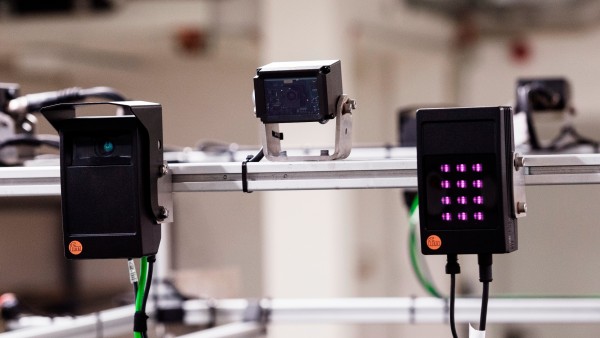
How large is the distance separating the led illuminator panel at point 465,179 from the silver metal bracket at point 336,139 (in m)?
0.12

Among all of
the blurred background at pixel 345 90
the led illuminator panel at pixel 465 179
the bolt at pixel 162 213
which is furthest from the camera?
the blurred background at pixel 345 90

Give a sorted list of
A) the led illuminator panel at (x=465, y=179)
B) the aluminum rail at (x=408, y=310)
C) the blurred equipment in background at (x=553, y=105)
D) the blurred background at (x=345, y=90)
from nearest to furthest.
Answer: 1. the led illuminator panel at (x=465, y=179)
2. the aluminum rail at (x=408, y=310)
3. the blurred equipment in background at (x=553, y=105)
4. the blurred background at (x=345, y=90)

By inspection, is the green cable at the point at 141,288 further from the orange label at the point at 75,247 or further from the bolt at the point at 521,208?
the bolt at the point at 521,208

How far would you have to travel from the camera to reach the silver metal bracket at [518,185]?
3.71ft

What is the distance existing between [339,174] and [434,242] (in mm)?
159

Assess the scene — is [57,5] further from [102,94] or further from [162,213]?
[162,213]

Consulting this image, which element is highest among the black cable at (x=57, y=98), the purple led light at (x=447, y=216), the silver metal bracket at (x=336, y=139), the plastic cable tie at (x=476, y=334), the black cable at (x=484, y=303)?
the black cable at (x=57, y=98)

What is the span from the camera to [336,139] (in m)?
1.20

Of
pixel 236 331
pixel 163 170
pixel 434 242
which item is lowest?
pixel 236 331

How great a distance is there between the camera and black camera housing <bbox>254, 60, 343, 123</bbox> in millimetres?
1159

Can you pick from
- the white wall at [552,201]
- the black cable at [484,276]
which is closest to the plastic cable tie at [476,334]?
the black cable at [484,276]

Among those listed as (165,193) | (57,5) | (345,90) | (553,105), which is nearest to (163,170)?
(165,193)

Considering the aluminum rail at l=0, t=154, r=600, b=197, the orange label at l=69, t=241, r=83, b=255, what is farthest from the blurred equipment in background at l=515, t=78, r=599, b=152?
the orange label at l=69, t=241, r=83, b=255

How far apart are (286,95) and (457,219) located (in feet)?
0.89
